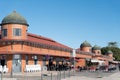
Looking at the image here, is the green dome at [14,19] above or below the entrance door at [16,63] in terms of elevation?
above

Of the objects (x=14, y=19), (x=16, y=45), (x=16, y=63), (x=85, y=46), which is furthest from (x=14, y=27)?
(x=85, y=46)

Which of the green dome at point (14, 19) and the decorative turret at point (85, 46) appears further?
the decorative turret at point (85, 46)

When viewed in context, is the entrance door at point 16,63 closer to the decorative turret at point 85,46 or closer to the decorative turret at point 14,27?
the decorative turret at point 14,27

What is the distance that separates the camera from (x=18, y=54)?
46.8m

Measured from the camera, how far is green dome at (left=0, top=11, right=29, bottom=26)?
1917 inches

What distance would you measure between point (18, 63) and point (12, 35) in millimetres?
4497

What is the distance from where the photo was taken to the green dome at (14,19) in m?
48.7

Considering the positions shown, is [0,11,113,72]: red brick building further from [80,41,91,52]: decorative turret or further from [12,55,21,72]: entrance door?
[80,41,91,52]: decorative turret

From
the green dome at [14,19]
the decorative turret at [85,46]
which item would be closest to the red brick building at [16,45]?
the green dome at [14,19]

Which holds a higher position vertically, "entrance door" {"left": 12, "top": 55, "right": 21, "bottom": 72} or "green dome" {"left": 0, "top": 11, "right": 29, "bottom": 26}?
"green dome" {"left": 0, "top": 11, "right": 29, "bottom": 26}

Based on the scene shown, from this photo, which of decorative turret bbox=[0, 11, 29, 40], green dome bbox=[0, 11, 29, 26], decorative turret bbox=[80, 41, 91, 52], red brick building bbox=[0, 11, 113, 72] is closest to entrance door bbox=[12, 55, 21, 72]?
red brick building bbox=[0, 11, 113, 72]

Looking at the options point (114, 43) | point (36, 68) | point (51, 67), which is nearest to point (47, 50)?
point (51, 67)

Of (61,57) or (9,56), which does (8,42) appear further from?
(61,57)

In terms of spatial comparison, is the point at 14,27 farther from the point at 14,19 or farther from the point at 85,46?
the point at 85,46
